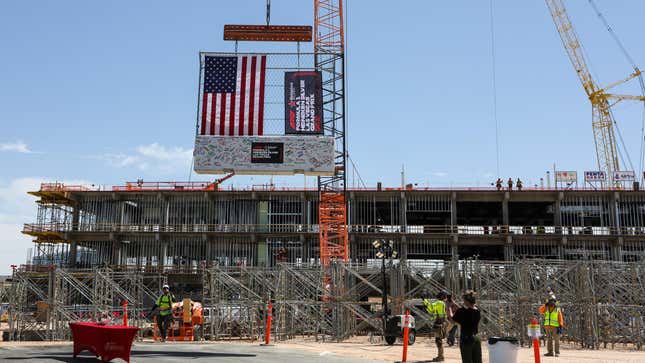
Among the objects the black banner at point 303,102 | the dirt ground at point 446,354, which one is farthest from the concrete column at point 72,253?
the dirt ground at point 446,354

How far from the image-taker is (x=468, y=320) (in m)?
10.6

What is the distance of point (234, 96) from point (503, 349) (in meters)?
22.3

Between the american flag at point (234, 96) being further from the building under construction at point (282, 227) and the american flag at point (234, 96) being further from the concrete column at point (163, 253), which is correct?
the concrete column at point (163, 253)

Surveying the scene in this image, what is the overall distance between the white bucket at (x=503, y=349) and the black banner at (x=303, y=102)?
21198 millimetres

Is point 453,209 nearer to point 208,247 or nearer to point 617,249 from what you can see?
point 617,249

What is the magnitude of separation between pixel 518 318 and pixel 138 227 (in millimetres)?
42097

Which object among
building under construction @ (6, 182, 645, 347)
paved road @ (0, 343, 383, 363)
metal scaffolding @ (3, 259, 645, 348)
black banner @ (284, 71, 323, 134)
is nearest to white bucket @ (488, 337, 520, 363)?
paved road @ (0, 343, 383, 363)

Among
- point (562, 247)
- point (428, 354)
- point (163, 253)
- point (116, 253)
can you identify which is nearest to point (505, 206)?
point (562, 247)

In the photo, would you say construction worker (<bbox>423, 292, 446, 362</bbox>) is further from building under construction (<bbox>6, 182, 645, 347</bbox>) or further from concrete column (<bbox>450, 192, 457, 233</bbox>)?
concrete column (<bbox>450, 192, 457, 233</bbox>)

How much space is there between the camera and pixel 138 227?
5875 centimetres

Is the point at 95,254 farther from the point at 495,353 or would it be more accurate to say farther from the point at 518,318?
the point at 495,353

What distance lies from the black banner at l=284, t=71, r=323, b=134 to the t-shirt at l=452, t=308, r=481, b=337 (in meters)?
23.0

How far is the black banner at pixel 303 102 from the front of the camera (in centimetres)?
3297

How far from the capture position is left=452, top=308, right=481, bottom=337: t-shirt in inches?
417
